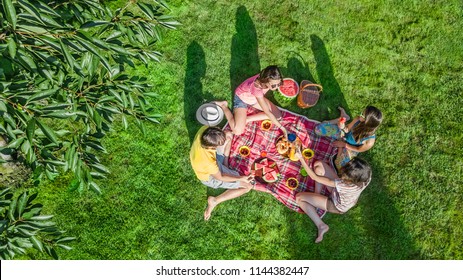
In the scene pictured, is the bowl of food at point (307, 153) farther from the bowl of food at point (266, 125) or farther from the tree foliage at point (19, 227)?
the tree foliage at point (19, 227)

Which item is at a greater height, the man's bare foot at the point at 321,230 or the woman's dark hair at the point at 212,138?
the woman's dark hair at the point at 212,138

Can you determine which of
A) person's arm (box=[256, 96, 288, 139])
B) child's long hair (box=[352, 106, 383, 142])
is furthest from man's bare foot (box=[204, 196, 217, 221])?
child's long hair (box=[352, 106, 383, 142])

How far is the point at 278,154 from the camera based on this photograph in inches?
278

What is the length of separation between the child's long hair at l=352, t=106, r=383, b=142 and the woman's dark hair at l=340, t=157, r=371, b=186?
0.66 m

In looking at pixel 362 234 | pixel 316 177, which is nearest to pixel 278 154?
pixel 316 177

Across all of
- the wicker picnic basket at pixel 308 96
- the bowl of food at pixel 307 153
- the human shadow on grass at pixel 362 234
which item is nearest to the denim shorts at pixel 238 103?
the wicker picnic basket at pixel 308 96

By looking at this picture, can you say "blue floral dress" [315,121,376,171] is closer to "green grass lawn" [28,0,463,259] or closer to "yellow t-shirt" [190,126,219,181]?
"green grass lawn" [28,0,463,259]

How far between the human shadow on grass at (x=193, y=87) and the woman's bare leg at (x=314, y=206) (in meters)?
2.17

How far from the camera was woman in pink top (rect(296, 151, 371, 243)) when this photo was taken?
223 inches

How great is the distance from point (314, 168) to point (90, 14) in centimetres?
432

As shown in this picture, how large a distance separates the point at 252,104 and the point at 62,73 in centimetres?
367

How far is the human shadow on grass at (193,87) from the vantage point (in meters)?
7.21

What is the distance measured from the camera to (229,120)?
276 inches

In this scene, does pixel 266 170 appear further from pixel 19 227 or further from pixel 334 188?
pixel 19 227
